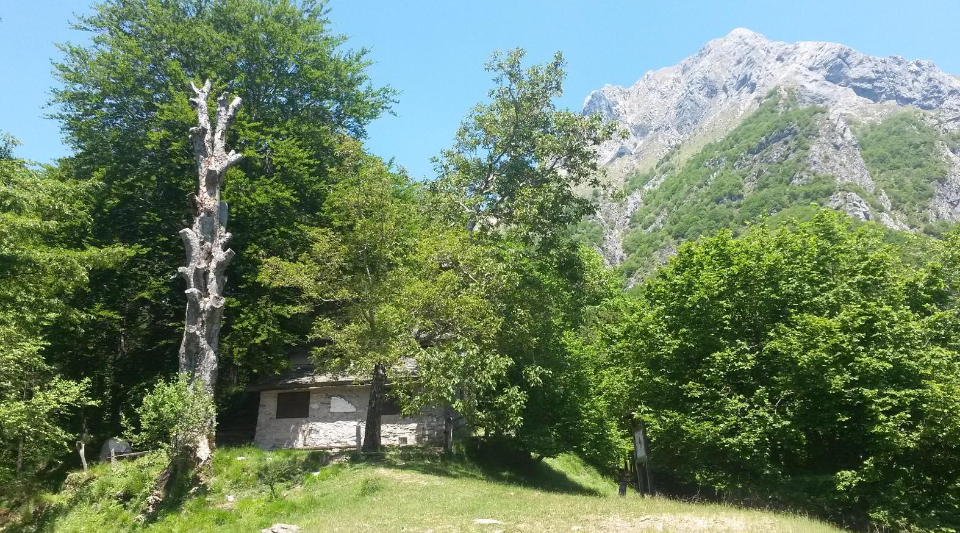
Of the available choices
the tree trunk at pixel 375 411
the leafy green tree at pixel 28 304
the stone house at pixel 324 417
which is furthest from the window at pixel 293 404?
the leafy green tree at pixel 28 304

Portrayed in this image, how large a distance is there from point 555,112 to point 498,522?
1819 centimetres

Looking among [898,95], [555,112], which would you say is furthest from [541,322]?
[898,95]

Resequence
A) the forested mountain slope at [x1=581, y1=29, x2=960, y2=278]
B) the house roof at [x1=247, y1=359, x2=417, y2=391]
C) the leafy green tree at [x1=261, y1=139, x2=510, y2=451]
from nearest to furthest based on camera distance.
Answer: the leafy green tree at [x1=261, y1=139, x2=510, y2=451]
the house roof at [x1=247, y1=359, x2=417, y2=391]
the forested mountain slope at [x1=581, y1=29, x2=960, y2=278]

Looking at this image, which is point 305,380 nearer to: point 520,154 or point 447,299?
point 447,299

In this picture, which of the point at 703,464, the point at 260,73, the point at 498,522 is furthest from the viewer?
the point at 260,73

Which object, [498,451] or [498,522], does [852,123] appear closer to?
[498,451]

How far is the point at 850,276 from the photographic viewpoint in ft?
68.7

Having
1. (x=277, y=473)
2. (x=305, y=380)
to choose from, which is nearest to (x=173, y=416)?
(x=277, y=473)

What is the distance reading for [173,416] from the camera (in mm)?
17172

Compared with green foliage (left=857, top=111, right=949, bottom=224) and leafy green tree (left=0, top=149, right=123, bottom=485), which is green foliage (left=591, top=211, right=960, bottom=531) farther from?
green foliage (left=857, top=111, right=949, bottom=224)

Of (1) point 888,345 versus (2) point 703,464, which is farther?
(2) point 703,464

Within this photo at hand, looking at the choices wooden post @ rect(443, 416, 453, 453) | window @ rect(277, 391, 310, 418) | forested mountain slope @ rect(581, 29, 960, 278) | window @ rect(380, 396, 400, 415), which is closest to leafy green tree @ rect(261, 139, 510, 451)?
window @ rect(380, 396, 400, 415)

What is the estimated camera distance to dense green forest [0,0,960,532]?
1717 centimetres

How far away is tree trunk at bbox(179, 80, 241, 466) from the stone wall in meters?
5.99
